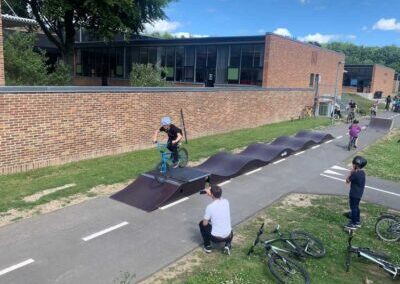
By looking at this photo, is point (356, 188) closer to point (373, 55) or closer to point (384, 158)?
point (384, 158)

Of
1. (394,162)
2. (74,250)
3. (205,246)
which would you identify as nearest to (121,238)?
(74,250)

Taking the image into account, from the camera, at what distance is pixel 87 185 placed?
432 inches

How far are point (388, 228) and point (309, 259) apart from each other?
7.47 ft

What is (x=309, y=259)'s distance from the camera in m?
7.14

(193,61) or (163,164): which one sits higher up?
(193,61)

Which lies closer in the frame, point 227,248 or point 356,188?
point 227,248

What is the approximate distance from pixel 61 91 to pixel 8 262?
7476 millimetres

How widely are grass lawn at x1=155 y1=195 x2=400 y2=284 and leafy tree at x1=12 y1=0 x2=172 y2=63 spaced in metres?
23.3

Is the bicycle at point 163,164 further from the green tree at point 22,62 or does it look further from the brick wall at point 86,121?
the green tree at point 22,62

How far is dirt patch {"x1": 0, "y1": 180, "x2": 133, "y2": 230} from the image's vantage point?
854cm

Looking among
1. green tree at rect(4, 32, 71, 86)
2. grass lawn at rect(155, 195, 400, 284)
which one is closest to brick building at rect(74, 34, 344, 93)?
green tree at rect(4, 32, 71, 86)

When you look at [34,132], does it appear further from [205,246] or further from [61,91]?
[205,246]

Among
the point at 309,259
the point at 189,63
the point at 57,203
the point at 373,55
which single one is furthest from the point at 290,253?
the point at 373,55

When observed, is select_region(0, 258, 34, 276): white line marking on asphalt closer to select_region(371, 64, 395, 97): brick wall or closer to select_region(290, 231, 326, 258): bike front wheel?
select_region(290, 231, 326, 258): bike front wheel
